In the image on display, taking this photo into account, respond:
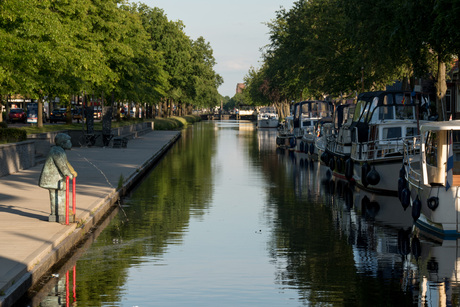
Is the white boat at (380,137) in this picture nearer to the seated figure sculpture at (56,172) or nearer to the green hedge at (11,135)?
the seated figure sculpture at (56,172)

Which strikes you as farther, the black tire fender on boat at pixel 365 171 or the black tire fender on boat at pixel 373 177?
the black tire fender on boat at pixel 365 171

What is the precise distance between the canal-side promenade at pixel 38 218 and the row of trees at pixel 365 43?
36.6 feet

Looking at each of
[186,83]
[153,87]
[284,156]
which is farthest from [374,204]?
[186,83]

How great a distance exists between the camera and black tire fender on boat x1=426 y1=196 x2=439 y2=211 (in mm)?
16797

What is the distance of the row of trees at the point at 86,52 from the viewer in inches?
1176

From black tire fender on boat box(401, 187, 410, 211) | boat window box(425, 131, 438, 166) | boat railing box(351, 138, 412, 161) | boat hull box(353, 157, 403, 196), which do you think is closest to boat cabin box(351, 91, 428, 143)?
boat railing box(351, 138, 412, 161)

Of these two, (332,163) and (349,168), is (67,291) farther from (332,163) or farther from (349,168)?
(332,163)

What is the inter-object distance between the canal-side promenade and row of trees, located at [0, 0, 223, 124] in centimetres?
431

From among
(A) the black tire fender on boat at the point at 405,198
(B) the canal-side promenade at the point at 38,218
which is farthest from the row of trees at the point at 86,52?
(A) the black tire fender on boat at the point at 405,198

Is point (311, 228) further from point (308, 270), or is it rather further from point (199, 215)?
point (308, 270)

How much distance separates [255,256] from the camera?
46.7 ft

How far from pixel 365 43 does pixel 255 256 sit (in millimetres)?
28456

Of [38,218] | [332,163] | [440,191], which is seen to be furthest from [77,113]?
[440,191]

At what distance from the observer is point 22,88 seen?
32.5 metres
